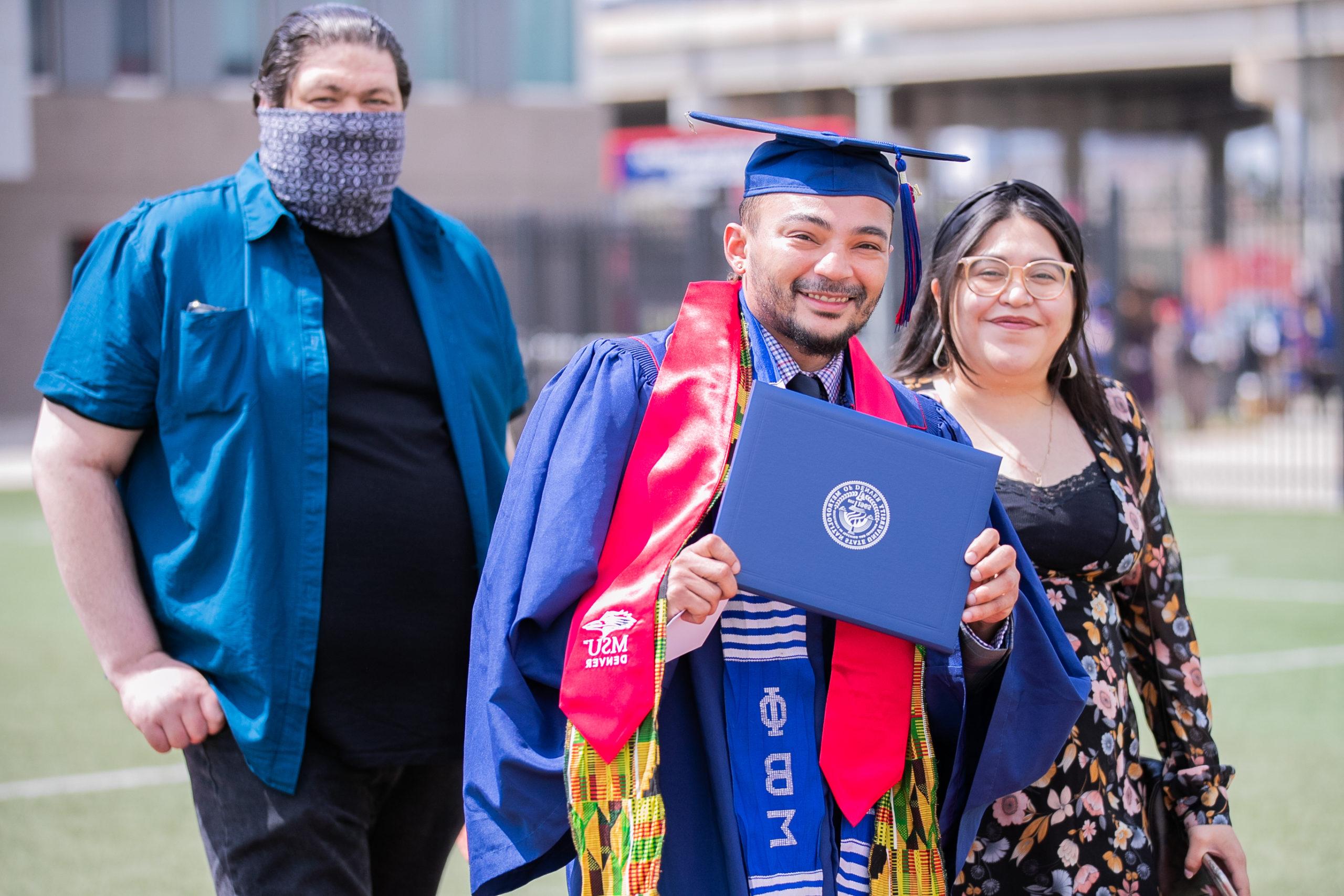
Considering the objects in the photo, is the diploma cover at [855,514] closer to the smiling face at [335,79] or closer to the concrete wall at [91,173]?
the smiling face at [335,79]

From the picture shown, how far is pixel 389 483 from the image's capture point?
9.46ft

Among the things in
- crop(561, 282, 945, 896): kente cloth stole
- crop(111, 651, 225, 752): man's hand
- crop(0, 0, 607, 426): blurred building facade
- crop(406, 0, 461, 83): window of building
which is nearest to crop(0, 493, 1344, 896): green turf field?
crop(111, 651, 225, 752): man's hand

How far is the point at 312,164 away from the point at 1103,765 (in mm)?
2015

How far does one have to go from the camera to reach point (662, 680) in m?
2.20

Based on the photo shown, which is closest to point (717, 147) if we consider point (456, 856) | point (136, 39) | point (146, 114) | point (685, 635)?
point (146, 114)

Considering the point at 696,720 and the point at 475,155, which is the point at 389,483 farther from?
the point at 475,155

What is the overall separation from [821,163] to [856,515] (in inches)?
23.9

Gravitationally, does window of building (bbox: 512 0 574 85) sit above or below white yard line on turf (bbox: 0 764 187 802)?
above

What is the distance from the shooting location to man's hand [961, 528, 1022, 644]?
233 centimetres

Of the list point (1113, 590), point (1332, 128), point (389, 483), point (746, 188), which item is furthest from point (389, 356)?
point (1332, 128)

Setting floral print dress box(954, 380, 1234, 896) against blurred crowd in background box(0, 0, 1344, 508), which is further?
blurred crowd in background box(0, 0, 1344, 508)

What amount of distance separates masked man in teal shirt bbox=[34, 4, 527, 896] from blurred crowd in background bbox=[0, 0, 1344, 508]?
12.5 metres

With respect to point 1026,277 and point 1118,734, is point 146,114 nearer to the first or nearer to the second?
→ point 1026,277

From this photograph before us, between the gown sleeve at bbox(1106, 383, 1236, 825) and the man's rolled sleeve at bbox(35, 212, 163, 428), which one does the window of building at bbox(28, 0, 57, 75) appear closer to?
the man's rolled sleeve at bbox(35, 212, 163, 428)
